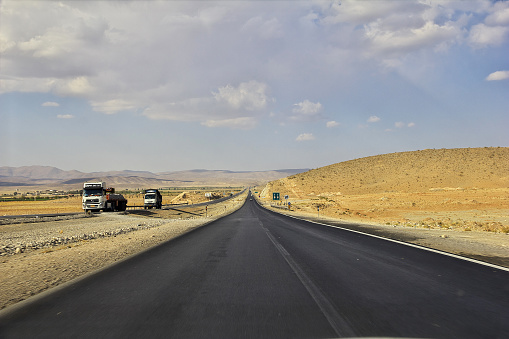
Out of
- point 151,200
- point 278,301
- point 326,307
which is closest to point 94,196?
point 151,200

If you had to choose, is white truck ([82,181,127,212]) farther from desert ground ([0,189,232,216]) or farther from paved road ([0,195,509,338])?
paved road ([0,195,509,338])

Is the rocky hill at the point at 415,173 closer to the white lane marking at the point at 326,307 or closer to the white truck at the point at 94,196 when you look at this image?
the white truck at the point at 94,196

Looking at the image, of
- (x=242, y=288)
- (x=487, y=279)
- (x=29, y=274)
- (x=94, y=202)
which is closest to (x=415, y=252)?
(x=487, y=279)

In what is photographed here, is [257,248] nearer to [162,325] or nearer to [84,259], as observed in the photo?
[84,259]

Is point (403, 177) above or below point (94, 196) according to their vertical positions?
above

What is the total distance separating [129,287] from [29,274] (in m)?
3.90

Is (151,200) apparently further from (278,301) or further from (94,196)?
(278,301)

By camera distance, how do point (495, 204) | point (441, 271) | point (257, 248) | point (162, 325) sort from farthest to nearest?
point (495, 204) < point (257, 248) < point (441, 271) < point (162, 325)

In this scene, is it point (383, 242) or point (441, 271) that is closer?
point (441, 271)

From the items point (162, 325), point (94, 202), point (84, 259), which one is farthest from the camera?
point (94, 202)

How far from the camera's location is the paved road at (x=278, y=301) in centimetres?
477

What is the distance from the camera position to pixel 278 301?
6090mm

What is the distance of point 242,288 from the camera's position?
23.3 ft

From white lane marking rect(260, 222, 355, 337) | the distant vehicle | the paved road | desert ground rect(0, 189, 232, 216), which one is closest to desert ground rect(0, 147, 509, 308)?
desert ground rect(0, 189, 232, 216)
